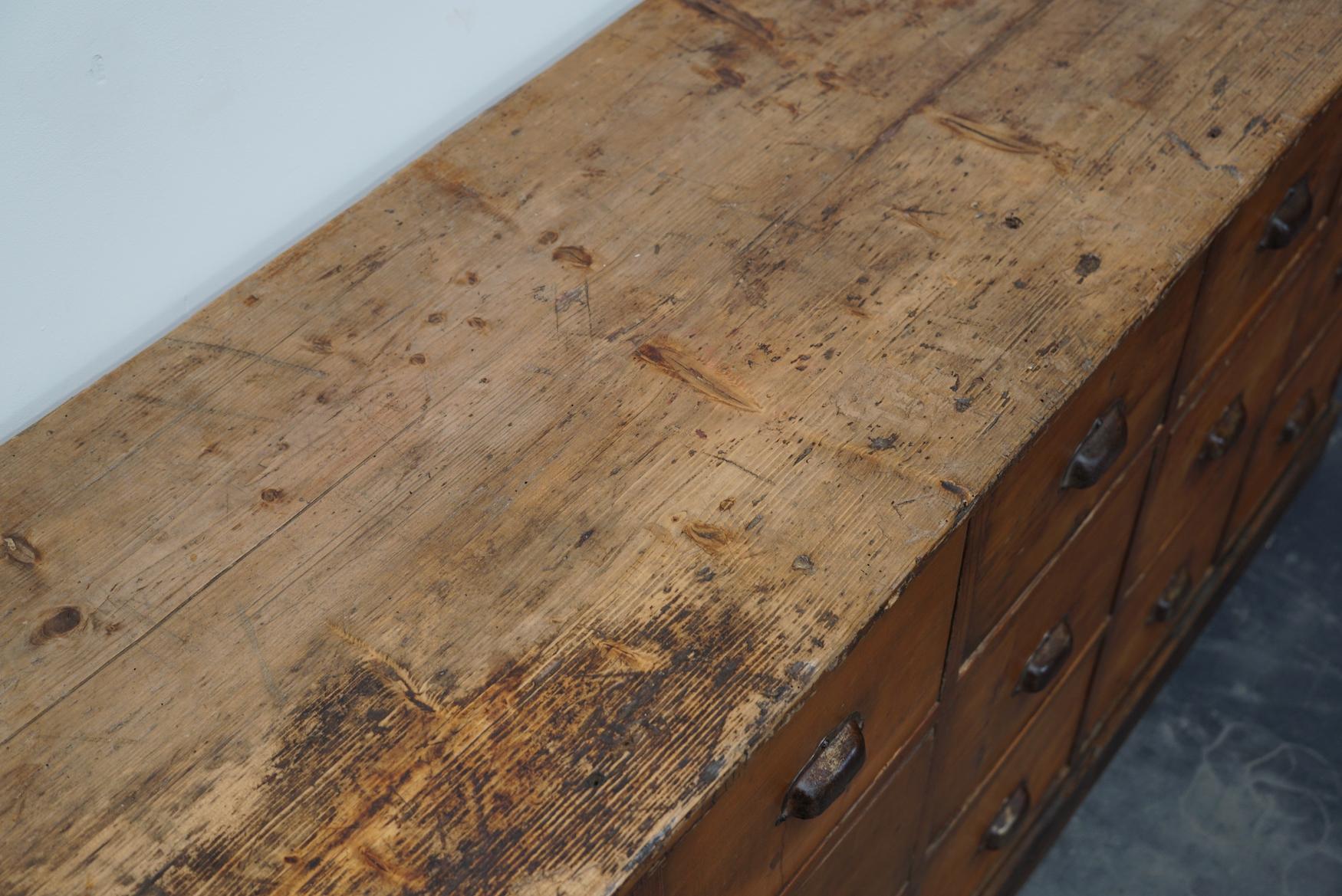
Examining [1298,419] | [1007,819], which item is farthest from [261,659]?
[1298,419]

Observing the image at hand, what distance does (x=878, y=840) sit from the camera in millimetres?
1033

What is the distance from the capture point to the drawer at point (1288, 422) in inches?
66.0

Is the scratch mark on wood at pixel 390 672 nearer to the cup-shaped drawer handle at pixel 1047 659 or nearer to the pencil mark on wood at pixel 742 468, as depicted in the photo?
the pencil mark on wood at pixel 742 468

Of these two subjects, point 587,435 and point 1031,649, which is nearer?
point 587,435

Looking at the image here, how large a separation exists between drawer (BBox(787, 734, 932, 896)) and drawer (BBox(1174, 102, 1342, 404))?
1.51ft

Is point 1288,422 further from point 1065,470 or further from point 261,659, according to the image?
point 261,659

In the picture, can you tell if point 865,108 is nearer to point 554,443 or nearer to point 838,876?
point 554,443

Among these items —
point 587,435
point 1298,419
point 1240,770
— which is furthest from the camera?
point 1298,419

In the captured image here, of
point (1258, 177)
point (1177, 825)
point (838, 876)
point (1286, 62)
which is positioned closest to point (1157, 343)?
point (1258, 177)

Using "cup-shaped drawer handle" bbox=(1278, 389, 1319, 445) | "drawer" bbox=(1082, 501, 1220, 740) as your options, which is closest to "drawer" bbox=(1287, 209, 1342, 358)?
"cup-shaped drawer handle" bbox=(1278, 389, 1319, 445)

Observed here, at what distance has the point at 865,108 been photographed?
42.0 inches

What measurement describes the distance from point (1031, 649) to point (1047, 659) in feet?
0.12

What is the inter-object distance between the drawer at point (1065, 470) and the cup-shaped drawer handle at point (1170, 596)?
A: 0.52m

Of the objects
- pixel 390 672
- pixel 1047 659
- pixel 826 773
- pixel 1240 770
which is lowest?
pixel 1240 770
